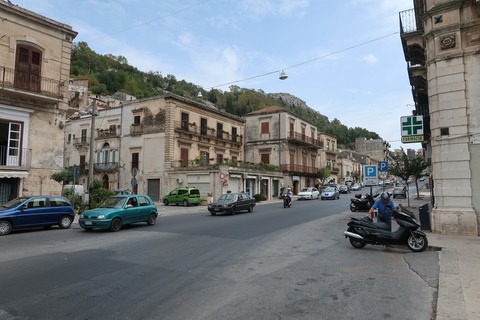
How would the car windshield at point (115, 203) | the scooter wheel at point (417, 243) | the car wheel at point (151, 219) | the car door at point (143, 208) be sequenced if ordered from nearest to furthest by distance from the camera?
1. the scooter wheel at point (417, 243)
2. the car windshield at point (115, 203)
3. the car door at point (143, 208)
4. the car wheel at point (151, 219)

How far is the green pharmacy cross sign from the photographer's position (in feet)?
44.4

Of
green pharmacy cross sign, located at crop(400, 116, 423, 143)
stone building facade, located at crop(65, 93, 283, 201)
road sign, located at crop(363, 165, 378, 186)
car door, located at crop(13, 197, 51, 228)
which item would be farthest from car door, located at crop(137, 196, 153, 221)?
stone building facade, located at crop(65, 93, 283, 201)

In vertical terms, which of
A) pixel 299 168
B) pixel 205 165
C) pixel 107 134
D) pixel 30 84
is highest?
pixel 107 134

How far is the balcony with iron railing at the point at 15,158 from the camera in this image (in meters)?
18.6

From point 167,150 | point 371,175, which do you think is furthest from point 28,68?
point 371,175

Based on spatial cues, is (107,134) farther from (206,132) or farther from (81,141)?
(206,132)

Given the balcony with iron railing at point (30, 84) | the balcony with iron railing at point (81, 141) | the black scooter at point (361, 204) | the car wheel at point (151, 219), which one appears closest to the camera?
the car wheel at point (151, 219)

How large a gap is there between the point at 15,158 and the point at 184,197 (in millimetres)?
14436

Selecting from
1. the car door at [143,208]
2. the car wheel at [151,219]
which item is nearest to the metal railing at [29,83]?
the car door at [143,208]

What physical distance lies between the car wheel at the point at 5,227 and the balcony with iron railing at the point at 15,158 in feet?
22.7

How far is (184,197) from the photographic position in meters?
30.8

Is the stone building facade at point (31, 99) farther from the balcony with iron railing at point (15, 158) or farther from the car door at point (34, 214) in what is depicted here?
the car door at point (34, 214)

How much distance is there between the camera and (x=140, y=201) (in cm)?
1522

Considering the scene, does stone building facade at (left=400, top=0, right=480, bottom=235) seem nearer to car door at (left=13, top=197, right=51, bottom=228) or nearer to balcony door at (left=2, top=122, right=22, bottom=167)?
car door at (left=13, top=197, right=51, bottom=228)
